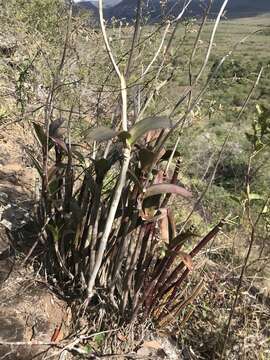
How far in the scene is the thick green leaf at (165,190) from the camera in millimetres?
1654

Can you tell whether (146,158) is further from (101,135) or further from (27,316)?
(27,316)

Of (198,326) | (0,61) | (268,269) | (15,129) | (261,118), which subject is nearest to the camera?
(261,118)

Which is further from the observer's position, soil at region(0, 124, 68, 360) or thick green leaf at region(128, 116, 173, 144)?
soil at region(0, 124, 68, 360)

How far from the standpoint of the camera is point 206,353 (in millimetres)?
2088

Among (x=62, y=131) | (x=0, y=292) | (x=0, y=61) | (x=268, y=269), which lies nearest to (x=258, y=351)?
(x=0, y=292)

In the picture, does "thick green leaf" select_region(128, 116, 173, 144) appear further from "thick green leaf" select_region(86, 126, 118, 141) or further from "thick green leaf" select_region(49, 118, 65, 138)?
"thick green leaf" select_region(49, 118, 65, 138)

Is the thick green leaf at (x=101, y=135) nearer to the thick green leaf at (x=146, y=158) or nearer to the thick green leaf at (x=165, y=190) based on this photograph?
the thick green leaf at (x=146, y=158)

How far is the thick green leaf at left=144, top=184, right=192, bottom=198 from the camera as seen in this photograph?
165 centimetres

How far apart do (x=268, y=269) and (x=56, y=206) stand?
2.69 metres

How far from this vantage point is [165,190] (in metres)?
1.67

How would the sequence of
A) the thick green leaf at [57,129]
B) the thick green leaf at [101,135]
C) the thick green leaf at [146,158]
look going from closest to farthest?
the thick green leaf at [101,135] → the thick green leaf at [146,158] → the thick green leaf at [57,129]

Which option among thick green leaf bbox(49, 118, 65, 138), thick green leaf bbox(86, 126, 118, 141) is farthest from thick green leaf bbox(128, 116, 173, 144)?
thick green leaf bbox(49, 118, 65, 138)

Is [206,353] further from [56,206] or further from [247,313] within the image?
[56,206]

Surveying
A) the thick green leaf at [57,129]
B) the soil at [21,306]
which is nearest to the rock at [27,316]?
the soil at [21,306]
